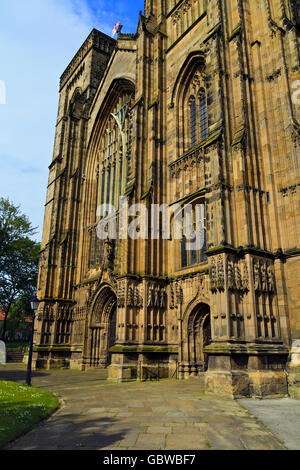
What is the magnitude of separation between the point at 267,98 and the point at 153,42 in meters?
10.9

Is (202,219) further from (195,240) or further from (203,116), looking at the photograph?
(203,116)

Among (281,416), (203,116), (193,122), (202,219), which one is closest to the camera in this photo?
(281,416)

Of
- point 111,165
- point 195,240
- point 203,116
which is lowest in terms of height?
point 195,240

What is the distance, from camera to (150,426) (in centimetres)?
673

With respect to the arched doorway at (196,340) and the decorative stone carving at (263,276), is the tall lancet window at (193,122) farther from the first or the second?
the arched doorway at (196,340)

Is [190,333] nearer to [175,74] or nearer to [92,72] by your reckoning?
[175,74]

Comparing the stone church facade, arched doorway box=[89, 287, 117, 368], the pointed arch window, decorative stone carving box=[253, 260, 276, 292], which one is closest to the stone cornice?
the stone church facade

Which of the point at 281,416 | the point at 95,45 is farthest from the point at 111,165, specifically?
the point at 281,416

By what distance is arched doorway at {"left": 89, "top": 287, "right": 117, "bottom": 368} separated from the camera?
74.1 ft

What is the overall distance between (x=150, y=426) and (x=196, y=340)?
1025 centimetres

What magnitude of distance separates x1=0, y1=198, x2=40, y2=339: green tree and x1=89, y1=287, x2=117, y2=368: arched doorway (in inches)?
679

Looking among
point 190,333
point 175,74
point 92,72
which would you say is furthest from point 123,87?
point 190,333

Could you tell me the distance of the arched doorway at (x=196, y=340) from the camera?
16328mm

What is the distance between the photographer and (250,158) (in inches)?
567
